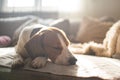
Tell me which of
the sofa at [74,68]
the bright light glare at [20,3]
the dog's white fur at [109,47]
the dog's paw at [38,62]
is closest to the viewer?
the sofa at [74,68]

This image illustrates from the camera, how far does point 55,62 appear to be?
1.97m

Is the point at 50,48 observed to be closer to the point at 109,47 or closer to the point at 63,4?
the point at 109,47

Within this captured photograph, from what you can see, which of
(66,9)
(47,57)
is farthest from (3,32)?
(47,57)

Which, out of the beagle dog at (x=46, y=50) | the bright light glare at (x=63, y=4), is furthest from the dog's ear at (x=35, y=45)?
the bright light glare at (x=63, y=4)

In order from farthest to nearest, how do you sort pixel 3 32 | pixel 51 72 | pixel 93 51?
1. pixel 3 32
2. pixel 93 51
3. pixel 51 72

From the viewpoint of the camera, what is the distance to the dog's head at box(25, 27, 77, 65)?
1934 millimetres

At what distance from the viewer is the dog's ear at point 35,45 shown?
194 centimetres

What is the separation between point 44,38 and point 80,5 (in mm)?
1806

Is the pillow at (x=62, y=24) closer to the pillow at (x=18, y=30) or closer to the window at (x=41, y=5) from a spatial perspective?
the pillow at (x=18, y=30)

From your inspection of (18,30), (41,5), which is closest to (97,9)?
(41,5)

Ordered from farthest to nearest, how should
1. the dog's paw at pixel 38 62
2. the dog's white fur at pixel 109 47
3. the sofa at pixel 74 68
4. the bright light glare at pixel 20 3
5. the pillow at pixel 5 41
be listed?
the bright light glare at pixel 20 3, the pillow at pixel 5 41, the dog's white fur at pixel 109 47, the dog's paw at pixel 38 62, the sofa at pixel 74 68

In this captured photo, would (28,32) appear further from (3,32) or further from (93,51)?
(3,32)

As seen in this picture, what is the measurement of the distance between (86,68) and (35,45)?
0.45 metres

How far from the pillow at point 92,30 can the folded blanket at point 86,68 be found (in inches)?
32.0
